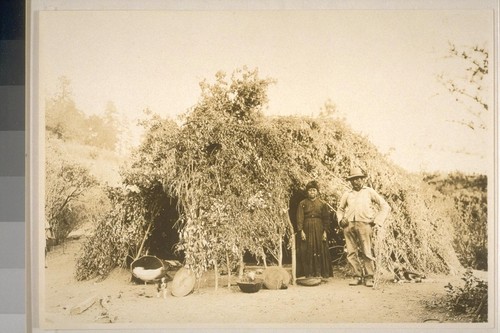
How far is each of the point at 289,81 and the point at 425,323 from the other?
1.34 meters

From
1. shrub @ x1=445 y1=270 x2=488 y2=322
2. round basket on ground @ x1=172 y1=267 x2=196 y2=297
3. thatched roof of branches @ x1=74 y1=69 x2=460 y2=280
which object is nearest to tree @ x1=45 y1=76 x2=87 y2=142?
thatched roof of branches @ x1=74 y1=69 x2=460 y2=280

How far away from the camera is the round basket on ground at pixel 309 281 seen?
257 cm

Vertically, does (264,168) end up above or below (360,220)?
above

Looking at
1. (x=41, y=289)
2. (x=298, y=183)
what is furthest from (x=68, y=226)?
(x=298, y=183)

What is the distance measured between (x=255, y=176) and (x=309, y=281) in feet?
1.87

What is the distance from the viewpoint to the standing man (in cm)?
257

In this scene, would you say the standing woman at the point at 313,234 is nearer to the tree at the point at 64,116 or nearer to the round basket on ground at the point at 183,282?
the round basket on ground at the point at 183,282

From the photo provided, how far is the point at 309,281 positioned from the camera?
257 centimetres

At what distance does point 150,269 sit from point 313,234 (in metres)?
0.81

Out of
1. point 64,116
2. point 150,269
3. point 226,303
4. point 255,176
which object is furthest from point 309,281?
point 64,116

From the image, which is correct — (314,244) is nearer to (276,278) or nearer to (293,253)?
(293,253)

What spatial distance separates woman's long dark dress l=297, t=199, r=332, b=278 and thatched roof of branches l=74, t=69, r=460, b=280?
2.8 inches

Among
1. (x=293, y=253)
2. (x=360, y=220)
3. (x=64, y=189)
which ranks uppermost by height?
(x=64, y=189)

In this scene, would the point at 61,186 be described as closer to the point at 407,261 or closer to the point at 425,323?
the point at 407,261
